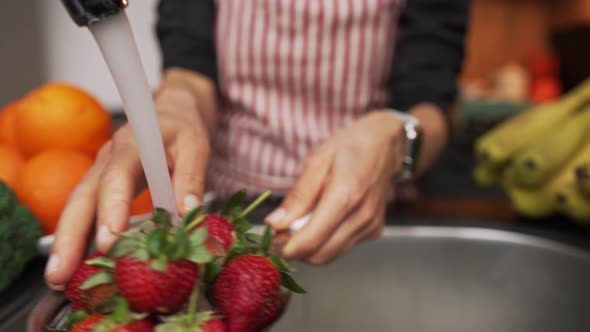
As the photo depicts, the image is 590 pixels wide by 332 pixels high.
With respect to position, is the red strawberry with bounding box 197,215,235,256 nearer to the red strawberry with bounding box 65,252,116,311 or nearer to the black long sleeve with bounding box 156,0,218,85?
the red strawberry with bounding box 65,252,116,311

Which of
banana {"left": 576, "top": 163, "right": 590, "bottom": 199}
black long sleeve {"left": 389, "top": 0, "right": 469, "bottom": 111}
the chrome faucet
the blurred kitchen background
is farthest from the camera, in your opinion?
the blurred kitchen background

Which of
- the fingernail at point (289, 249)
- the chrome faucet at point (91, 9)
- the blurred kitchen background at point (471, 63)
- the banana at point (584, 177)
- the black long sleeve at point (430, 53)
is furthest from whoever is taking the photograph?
the blurred kitchen background at point (471, 63)

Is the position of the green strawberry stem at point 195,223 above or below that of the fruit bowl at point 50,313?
above

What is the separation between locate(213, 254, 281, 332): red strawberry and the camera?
26cm

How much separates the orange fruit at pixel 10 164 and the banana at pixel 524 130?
44cm

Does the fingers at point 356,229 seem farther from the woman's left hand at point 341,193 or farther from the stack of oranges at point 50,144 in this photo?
the stack of oranges at point 50,144

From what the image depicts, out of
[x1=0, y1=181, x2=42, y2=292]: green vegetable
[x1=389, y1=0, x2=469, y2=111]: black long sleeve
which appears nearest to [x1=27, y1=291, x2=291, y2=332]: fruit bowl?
[x1=0, y1=181, x2=42, y2=292]: green vegetable

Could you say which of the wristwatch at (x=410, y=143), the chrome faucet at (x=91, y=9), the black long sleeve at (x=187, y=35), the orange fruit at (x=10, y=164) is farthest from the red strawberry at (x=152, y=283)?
the black long sleeve at (x=187, y=35)

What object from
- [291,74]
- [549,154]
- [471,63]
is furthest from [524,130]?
[471,63]

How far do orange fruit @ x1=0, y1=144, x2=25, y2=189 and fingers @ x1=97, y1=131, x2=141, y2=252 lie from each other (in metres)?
0.13

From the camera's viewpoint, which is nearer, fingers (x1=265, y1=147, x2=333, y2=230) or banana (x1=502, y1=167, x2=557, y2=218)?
fingers (x1=265, y1=147, x2=333, y2=230)

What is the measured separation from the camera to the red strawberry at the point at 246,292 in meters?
0.26

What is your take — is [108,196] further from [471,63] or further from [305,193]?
[471,63]

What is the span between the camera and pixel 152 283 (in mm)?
232
